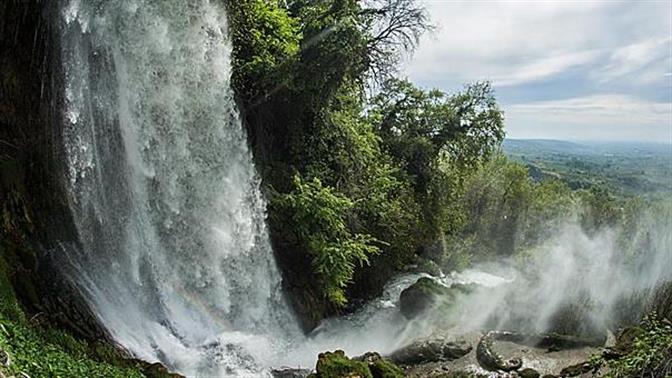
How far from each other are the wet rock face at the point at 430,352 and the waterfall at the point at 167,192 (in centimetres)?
297

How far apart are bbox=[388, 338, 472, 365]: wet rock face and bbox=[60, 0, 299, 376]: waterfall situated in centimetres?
297

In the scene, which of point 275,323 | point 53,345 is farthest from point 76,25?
point 275,323

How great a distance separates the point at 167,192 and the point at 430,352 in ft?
26.2

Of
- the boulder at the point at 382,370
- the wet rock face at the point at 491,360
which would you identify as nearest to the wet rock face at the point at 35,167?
the boulder at the point at 382,370

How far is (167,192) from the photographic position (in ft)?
41.4

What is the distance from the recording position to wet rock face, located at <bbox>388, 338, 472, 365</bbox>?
1461 cm

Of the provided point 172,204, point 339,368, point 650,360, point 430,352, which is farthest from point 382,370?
point 650,360

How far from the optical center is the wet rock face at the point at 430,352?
1461 cm

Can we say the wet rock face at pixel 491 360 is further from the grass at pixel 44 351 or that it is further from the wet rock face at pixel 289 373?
the grass at pixel 44 351

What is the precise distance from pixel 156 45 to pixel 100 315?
598cm

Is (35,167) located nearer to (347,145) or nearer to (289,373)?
(289,373)

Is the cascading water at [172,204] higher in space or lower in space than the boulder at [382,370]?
higher

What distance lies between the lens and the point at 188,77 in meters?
13.2

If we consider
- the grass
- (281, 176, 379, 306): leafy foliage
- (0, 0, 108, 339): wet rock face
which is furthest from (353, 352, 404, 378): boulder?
(0, 0, 108, 339): wet rock face
